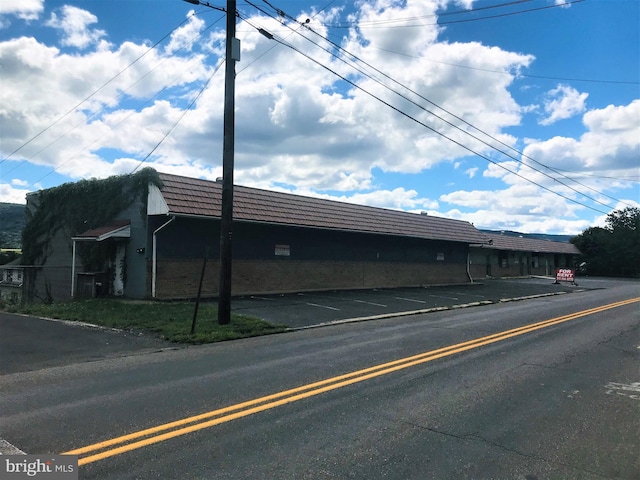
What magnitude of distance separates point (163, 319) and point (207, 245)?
23.2ft

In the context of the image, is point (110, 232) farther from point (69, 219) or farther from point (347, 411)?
point (347, 411)

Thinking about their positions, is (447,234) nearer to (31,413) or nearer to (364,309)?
(364,309)

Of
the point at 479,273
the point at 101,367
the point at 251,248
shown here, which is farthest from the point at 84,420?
the point at 479,273

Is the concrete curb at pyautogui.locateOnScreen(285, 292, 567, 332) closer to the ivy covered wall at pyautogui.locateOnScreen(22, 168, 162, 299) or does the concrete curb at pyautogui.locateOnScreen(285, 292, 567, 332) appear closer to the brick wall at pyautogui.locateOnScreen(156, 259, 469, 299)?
the brick wall at pyautogui.locateOnScreen(156, 259, 469, 299)

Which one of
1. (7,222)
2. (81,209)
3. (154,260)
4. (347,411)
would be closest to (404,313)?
(154,260)

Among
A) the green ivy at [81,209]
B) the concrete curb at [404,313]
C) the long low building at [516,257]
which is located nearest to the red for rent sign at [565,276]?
the long low building at [516,257]

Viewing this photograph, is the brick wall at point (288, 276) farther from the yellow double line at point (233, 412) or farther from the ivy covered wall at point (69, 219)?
the yellow double line at point (233, 412)

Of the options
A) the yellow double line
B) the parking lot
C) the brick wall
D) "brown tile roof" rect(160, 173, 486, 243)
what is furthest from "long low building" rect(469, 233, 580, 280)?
the yellow double line

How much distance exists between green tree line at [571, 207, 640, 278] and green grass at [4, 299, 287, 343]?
222 ft

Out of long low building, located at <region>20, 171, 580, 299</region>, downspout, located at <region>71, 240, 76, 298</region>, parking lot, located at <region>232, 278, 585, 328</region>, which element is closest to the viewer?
parking lot, located at <region>232, 278, 585, 328</region>

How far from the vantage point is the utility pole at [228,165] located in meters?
12.8

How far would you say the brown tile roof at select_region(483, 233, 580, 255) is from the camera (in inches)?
1861
